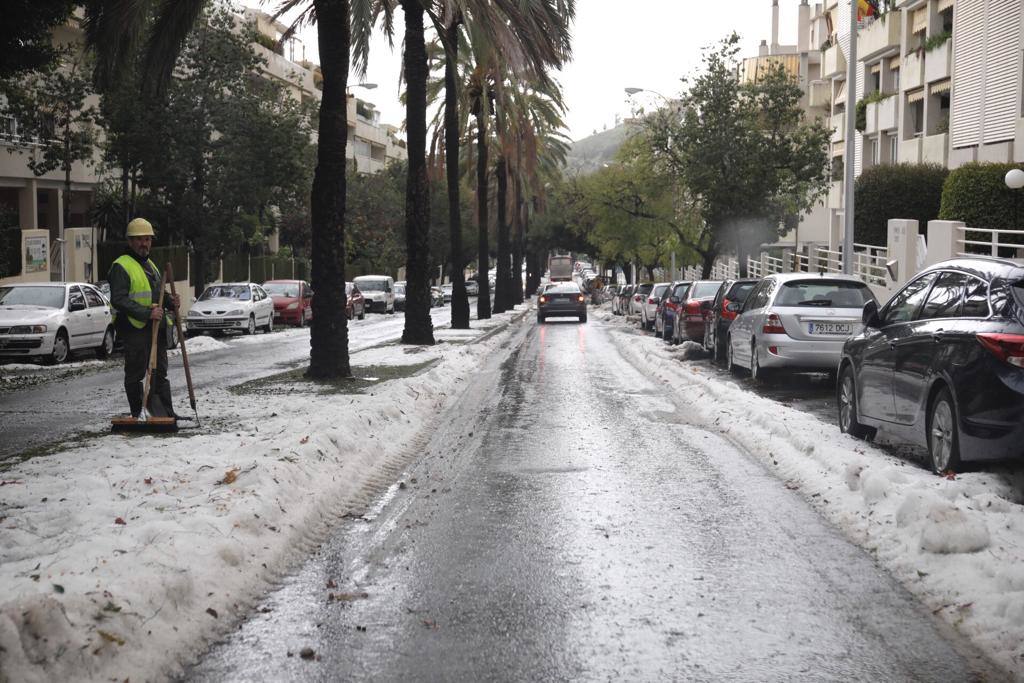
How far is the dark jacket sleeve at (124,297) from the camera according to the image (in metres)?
10.8

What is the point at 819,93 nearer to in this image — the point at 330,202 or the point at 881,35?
the point at 881,35

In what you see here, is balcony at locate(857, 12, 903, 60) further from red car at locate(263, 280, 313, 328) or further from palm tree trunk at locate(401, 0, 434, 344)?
palm tree trunk at locate(401, 0, 434, 344)

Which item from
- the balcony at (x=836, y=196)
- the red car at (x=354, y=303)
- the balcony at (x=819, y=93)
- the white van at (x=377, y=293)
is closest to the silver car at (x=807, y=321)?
the red car at (x=354, y=303)

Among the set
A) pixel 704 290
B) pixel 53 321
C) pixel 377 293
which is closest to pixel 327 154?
pixel 53 321

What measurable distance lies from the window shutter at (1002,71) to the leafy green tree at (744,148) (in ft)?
26.2

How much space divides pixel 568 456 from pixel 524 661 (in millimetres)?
5615

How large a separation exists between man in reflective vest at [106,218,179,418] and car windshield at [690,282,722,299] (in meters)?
17.9

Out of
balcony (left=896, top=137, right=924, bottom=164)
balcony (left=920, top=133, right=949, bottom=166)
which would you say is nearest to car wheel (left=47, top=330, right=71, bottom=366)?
balcony (left=920, top=133, right=949, bottom=166)

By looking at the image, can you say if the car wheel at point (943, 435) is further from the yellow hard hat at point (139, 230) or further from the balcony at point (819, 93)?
the balcony at point (819, 93)

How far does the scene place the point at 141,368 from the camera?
11102mm

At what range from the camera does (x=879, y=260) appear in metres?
32.4

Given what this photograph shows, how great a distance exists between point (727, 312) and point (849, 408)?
34.1 ft

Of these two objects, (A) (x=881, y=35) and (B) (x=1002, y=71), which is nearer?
(B) (x=1002, y=71)

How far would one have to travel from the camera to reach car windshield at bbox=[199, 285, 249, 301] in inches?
1373
